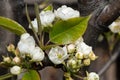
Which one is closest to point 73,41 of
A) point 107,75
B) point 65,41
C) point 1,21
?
point 65,41

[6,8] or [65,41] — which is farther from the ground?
[6,8]

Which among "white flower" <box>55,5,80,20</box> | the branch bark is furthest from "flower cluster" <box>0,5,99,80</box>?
the branch bark

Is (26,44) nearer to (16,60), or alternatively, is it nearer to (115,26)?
(16,60)

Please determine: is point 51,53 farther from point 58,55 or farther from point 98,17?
point 98,17

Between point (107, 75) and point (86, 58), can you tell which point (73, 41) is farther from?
point (107, 75)

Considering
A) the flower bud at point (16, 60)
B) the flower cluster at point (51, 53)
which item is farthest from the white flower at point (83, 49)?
the flower bud at point (16, 60)

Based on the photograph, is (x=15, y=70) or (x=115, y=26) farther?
(x=115, y=26)

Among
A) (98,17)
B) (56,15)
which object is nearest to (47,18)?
(56,15)
